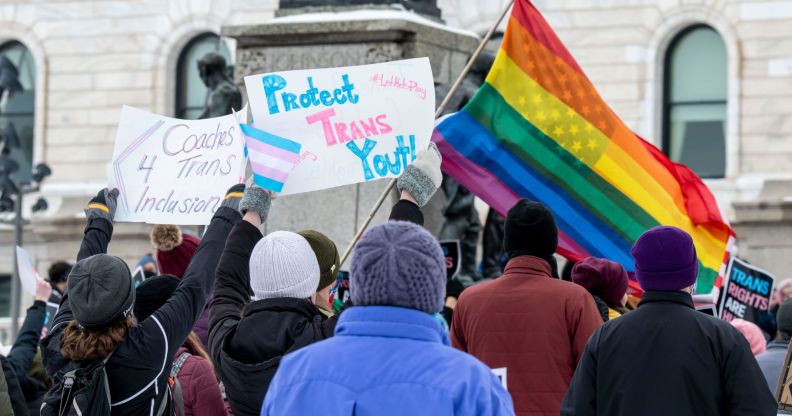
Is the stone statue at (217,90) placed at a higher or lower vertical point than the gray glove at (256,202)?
higher

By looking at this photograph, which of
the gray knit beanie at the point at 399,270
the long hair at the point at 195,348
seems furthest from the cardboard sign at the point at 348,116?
the gray knit beanie at the point at 399,270

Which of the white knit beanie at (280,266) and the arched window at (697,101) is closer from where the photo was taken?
the white knit beanie at (280,266)

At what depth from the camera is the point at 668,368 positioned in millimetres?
5332

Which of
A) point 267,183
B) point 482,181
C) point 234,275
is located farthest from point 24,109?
point 234,275

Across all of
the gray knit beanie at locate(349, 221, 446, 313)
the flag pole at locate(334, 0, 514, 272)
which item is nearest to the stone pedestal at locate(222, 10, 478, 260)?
the flag pole at locate(334, 0, 514, 272)

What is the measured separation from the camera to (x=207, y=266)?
225 inches

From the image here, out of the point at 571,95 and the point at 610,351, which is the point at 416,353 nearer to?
the point at 610,351

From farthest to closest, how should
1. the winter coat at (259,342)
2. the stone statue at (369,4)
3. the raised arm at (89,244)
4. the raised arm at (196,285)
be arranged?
1. the stone statue at (369,4)
2. the raised arm at (89,244)
3. the raised arm at (196,285)
4. the winter coat at (259,342)

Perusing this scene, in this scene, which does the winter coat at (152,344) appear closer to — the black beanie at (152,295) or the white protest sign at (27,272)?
the black beanie at (152,295)

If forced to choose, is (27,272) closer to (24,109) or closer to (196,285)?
(196,285)

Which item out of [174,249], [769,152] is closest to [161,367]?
[174,249]

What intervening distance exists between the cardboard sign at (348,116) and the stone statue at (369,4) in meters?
2.99

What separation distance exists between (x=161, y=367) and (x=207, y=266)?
420 millimetres

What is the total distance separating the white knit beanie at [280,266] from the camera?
16.9 ft
